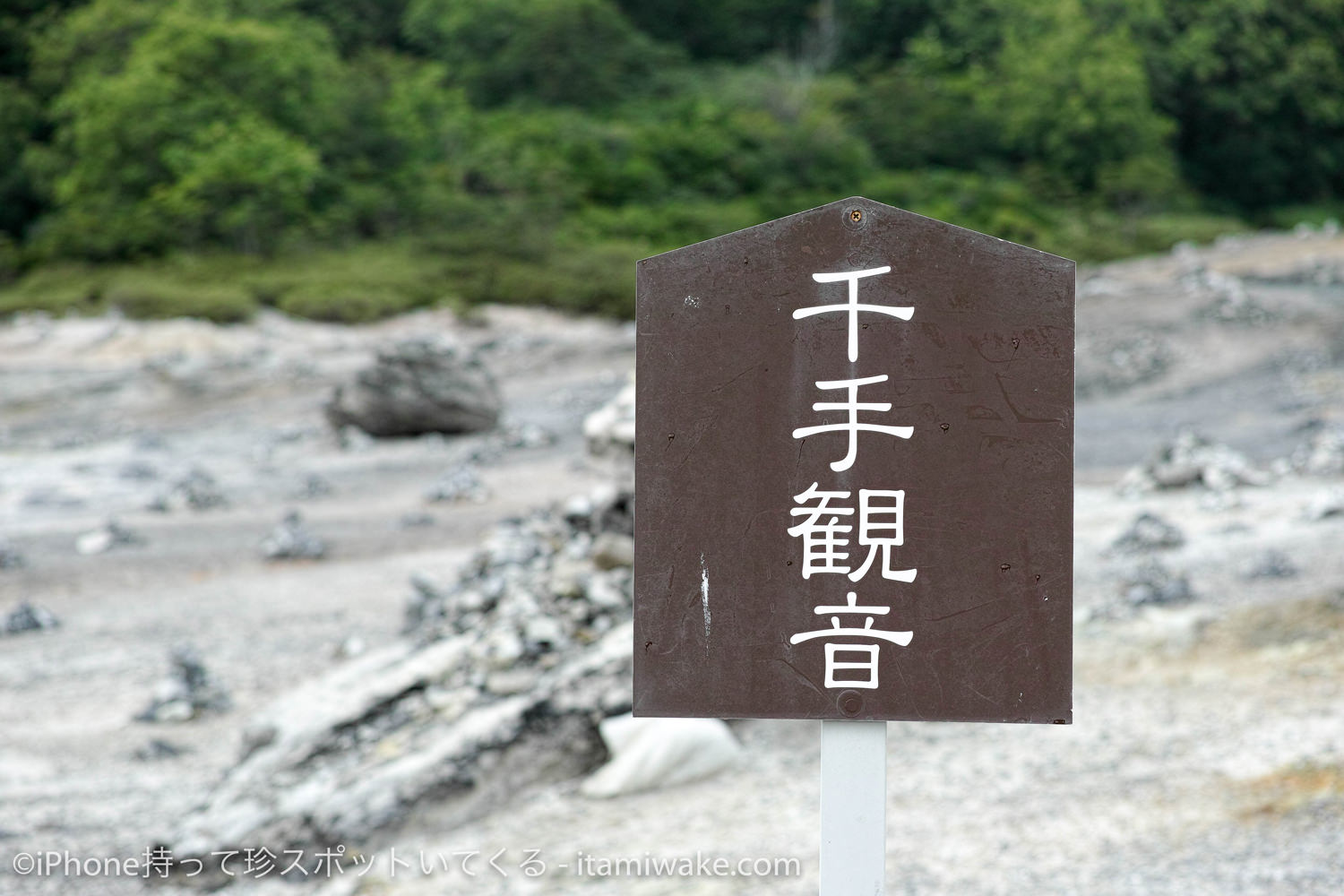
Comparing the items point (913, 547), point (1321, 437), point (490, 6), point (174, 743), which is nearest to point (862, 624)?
point (913, 547)

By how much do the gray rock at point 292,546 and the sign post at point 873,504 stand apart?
6.99 meters

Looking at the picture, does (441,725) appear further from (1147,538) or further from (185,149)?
(185,149)

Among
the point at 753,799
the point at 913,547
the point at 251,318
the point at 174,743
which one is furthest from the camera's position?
the point at 251,318

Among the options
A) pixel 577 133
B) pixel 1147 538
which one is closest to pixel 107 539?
pixel 1147 538

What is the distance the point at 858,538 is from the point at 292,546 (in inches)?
286

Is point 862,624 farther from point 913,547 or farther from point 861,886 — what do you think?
point 861,886

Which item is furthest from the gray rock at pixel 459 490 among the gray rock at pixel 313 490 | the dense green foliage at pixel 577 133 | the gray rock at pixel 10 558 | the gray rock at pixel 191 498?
the dense green foliage at pixel 577 133

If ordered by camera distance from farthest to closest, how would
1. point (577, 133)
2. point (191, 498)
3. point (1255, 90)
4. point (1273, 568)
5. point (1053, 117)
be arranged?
1. point (1255, 90)
2. point (1053, 117)
3. point (577, 133)
4. point (191, 498)
5. point (1273, 568)

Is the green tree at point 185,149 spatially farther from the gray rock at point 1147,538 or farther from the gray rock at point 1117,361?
the gray rock at point 1147,538

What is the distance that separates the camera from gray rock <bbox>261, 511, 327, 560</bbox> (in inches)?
344

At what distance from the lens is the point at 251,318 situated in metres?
17.8

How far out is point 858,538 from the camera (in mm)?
2189

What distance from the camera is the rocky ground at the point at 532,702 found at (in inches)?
154

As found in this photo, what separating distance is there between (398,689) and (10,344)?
1380 cm
